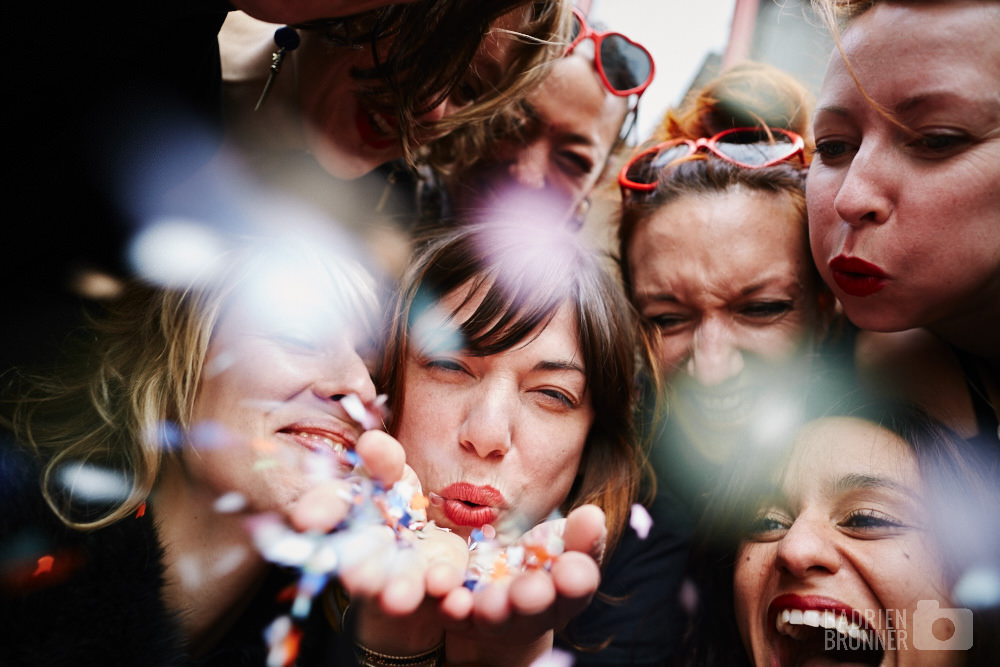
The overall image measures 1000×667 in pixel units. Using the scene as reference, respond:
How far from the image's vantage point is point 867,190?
123cm

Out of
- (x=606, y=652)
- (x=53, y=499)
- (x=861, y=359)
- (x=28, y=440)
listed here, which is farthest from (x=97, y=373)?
(x=861, y=359)

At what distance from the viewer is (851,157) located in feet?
4.41

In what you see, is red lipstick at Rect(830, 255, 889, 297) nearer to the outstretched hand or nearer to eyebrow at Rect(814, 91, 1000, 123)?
eyebrow at Rect(814, 91, 1000, 123)

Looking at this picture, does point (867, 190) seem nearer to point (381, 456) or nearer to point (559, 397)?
point (559, 397)

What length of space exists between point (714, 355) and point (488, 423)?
2.32ft

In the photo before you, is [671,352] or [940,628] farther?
[671,352]

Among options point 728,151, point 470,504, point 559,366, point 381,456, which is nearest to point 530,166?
point 728,151

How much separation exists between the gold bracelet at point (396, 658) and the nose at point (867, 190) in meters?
1.10

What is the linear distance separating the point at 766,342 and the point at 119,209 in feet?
5.01

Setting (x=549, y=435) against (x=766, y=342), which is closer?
(x=549, y=435)

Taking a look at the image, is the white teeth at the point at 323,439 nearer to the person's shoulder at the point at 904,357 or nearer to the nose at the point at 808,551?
the nose at the point at 808,551

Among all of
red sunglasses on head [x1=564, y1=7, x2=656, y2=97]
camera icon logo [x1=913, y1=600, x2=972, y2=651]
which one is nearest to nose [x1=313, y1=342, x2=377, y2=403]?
camera icon logo [x1=913, y1=600, x2=972, y2=651]

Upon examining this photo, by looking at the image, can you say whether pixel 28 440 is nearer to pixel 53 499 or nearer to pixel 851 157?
pixel 53 499

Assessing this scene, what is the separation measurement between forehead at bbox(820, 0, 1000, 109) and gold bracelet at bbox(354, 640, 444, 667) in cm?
129
